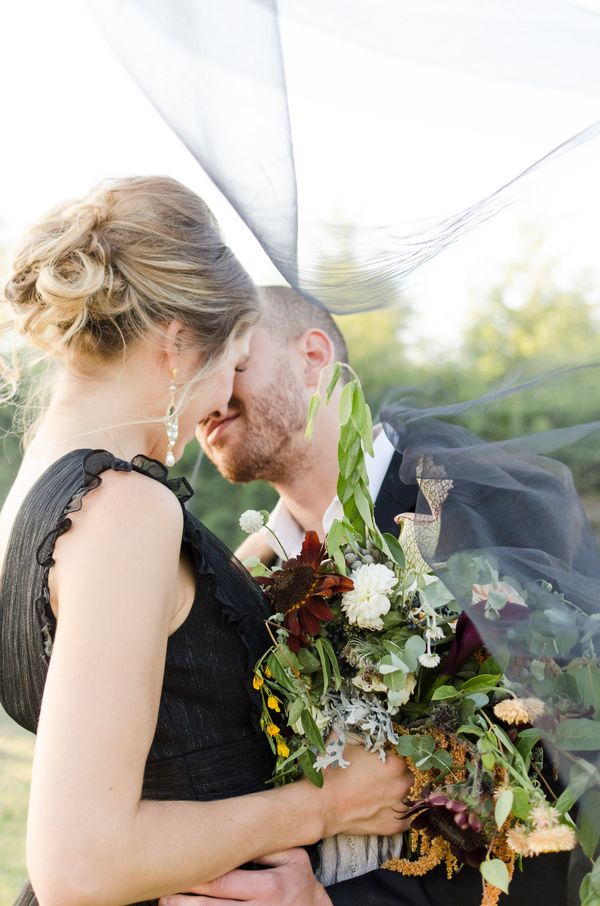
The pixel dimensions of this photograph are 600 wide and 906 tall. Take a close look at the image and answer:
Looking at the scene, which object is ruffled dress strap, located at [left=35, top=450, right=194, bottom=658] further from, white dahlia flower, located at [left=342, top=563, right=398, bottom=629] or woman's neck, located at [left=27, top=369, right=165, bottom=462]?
white dahlia flower, located at [left=342, top=563, right=398, bottom=629]

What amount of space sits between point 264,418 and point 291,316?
1.36ft

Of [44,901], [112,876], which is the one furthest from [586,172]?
[44,901]

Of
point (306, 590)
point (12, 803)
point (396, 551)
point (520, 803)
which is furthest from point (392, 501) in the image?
point (12, 803)

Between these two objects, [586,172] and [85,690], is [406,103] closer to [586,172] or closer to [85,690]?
[586,172]

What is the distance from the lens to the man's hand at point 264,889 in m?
1.65

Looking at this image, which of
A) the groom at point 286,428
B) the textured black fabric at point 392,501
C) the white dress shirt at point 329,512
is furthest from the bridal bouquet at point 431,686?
the groom at point 286,428

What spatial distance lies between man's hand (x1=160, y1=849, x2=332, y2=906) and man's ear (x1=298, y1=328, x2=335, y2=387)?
1.86 metres

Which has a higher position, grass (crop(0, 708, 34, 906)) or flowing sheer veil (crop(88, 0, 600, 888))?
flowing sheer veil (crop(88, 0, 600, 888))

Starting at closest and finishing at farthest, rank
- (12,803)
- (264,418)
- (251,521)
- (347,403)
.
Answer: (347,403) → (251,521) → (264,418) → (12,803)

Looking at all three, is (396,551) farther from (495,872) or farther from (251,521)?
(495,872)

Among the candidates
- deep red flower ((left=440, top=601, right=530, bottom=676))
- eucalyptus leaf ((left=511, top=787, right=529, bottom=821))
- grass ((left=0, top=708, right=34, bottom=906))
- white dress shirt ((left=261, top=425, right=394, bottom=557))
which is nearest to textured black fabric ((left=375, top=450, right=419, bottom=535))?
white dress shirt ((left=261, top=425, right=394, bottom=557))

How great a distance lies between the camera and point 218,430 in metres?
3.24

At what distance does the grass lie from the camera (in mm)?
5094

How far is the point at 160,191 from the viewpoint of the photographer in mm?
2055
